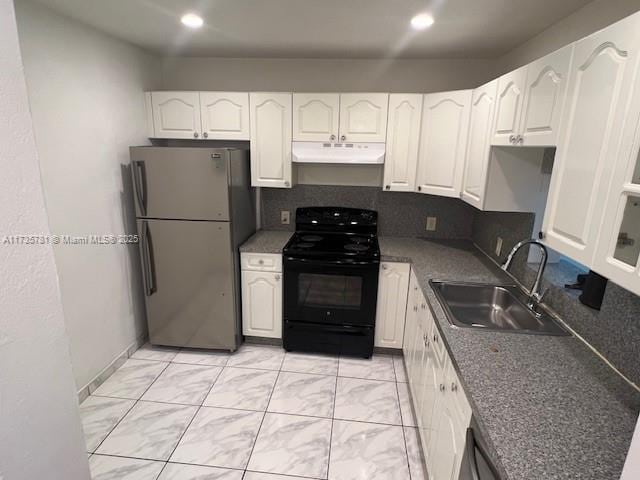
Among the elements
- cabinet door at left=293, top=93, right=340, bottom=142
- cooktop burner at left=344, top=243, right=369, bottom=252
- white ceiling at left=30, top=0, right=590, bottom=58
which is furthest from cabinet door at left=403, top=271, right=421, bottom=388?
white ceiling at left=30, top=0, right=590, bottom=58

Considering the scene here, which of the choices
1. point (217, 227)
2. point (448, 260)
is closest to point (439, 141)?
point (448, 260)

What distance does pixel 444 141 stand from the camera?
2.50 m

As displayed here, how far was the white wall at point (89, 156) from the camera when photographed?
6.35ft

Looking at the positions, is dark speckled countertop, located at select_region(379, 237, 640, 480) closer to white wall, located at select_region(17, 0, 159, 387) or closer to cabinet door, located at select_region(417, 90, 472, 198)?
cabinet door, located at select_region(417, 90, 472, 198)

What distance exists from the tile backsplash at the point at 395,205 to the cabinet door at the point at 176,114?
2.61 ft

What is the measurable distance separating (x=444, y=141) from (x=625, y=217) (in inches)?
65.9

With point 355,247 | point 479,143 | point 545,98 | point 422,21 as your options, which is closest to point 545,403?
point 545,98

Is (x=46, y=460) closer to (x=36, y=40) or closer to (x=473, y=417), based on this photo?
(x=473, y=417)

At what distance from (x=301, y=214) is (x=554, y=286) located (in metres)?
1.98

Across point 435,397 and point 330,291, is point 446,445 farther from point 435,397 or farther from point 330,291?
point 330,291

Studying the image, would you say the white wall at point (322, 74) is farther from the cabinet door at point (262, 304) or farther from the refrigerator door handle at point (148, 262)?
the cabinet door at point (262, 304)

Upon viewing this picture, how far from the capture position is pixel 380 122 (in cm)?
267

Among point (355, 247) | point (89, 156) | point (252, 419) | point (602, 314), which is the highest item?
point (89, 156)

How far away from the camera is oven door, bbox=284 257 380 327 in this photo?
2.63m
